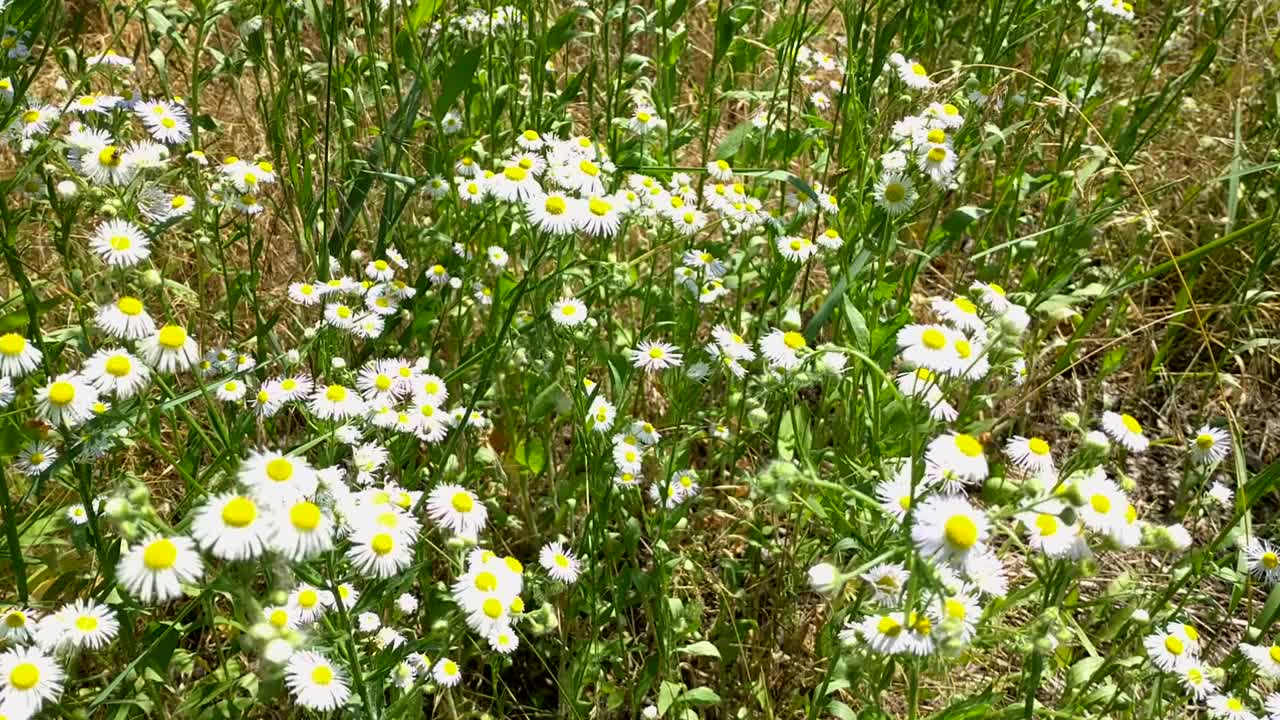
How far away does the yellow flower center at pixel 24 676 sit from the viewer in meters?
1.32

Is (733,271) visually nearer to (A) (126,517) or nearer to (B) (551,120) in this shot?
(B) (551,120)

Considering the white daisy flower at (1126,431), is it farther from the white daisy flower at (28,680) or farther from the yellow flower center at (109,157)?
the yellow flower center at (109,157)

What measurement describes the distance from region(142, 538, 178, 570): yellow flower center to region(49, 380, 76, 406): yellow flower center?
45 cm

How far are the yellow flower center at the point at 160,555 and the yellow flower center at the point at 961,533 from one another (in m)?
0.91

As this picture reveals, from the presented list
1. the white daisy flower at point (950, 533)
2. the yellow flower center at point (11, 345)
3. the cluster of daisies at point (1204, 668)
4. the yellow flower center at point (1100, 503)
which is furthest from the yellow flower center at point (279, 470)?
the cluster of daisies at point (1204, 668)

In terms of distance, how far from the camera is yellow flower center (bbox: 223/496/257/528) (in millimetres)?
1099

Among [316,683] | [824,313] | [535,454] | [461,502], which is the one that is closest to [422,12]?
[535,454]

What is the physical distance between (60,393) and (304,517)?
61 centimetres

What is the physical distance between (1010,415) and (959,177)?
73cm

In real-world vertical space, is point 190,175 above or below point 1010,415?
above

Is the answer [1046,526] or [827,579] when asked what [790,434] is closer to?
[1046,526]

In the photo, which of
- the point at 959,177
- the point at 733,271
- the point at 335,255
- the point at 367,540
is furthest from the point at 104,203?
the point at 959,177

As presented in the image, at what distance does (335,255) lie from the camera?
2303 millimetres

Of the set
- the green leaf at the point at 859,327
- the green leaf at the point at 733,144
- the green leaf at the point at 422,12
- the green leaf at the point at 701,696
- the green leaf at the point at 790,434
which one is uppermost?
the green leaf at the point at 422,12
